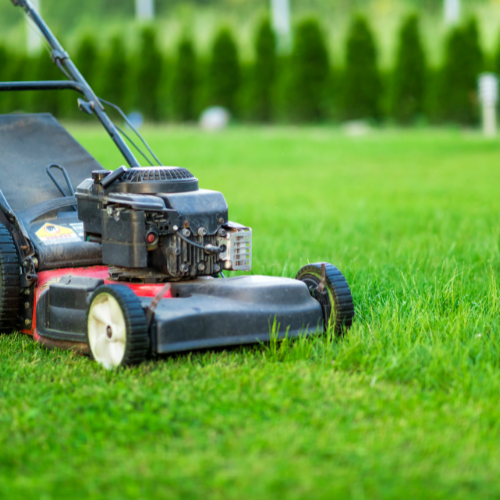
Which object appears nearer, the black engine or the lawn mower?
the lawn mower

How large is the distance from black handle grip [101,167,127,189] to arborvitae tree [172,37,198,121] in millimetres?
17378

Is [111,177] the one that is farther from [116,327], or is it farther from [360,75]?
[360,75]

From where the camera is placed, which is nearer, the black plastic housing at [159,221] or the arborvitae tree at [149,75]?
the black plastic housing at [159,221]

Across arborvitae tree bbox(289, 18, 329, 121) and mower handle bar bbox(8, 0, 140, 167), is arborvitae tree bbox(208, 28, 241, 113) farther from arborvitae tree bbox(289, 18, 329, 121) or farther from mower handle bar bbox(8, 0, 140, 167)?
mower handle bar bbox(8, 0, 140, 167)

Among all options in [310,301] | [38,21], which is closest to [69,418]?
[310,301]

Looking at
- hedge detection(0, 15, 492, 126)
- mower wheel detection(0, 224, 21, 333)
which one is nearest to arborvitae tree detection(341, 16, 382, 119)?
hedge detection(0, 15, 492, 126)

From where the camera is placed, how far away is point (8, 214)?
11.3 ft

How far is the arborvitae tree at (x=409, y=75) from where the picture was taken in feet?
58.2

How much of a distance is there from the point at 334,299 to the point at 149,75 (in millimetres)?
18582

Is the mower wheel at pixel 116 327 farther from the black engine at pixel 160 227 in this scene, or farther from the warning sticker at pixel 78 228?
the warning sticker at pixel 78 228

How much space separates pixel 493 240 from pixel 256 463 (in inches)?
139

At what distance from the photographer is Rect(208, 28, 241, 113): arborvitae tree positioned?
63.4 feet

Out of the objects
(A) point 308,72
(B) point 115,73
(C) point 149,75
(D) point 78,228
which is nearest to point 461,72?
(A) point 308,72

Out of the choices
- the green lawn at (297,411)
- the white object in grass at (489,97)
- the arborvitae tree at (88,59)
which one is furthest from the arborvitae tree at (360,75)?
the green lawn at (297,411)
